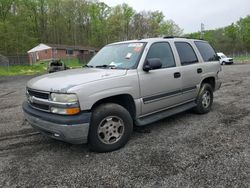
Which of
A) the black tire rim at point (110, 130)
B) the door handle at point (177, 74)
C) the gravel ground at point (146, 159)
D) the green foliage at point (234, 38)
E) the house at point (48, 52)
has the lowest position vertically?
the gravel ground at point (146, 159)

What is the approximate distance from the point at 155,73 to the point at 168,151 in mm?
1417

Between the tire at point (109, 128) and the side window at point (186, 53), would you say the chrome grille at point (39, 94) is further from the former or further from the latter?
the side window at point (186, 53)

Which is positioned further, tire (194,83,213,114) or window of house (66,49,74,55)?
window of house (66,49,74,55)

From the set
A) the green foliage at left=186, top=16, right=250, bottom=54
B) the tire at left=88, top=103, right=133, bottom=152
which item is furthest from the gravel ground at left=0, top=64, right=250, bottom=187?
the green foliage at left=186, top=16, right=250, bottom=54

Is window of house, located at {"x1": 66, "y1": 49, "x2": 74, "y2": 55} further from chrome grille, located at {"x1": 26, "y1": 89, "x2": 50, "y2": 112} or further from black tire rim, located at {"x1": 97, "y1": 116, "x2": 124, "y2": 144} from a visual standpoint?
black tire rim, located at {"x1": 97, "y1": 116, "x2": 124, "y2": 144}

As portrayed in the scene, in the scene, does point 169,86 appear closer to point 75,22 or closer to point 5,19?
point 5,19

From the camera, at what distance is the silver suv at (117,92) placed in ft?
11.3

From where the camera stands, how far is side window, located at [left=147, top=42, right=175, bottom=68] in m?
4.56

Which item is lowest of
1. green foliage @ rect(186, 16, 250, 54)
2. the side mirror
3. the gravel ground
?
the gravel ground

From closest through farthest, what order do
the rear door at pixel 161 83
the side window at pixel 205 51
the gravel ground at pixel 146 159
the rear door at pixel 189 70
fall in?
the gravel ground at pixel 146 159, the rear door at pixel 161 83, the rear door at pixel 189 70, the side window at pixel 205 51

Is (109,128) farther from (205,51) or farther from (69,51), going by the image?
(69,51)

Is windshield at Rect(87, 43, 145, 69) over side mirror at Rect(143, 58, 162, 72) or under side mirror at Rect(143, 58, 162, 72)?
over

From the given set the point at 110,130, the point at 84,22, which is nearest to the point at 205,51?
the point at 110,130

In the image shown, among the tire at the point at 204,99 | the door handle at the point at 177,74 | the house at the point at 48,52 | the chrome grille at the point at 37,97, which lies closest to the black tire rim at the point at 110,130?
the chrome grille at the point at 37,97
